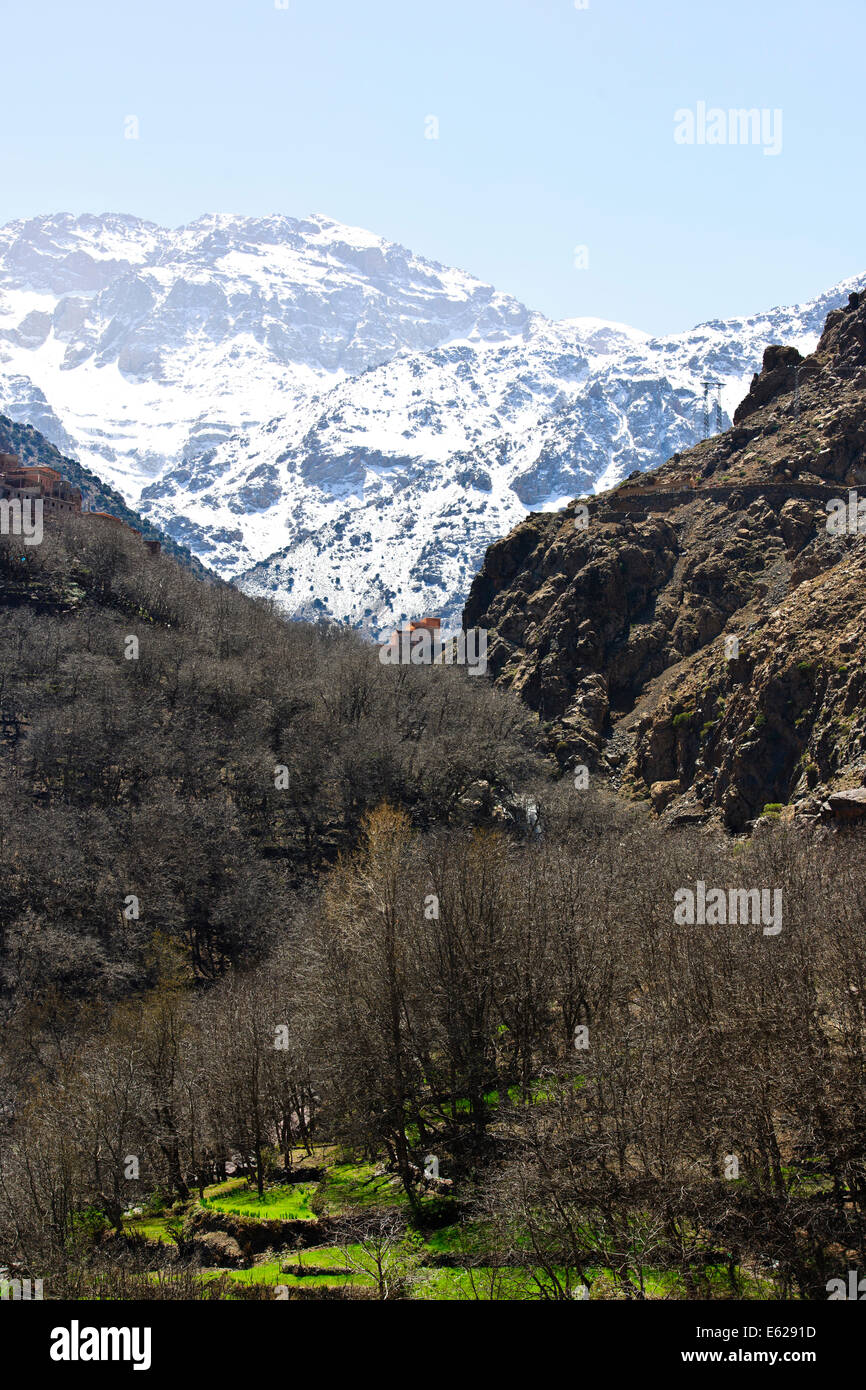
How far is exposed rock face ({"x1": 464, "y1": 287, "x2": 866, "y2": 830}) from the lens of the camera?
6159cm

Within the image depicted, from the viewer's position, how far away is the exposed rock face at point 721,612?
61594mm

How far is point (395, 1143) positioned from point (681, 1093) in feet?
47.3

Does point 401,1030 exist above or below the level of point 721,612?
below

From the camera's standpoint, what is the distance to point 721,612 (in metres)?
83.0

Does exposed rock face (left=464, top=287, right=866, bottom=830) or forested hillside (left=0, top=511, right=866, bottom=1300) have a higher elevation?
exposed rock face (left=464, top=287, right=866, bottom=830)

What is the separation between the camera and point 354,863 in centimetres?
5406

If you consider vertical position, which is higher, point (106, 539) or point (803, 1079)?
point (106, 539)

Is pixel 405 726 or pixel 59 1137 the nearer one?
pixel 59 1137

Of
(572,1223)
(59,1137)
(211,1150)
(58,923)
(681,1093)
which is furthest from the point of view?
(58,923)

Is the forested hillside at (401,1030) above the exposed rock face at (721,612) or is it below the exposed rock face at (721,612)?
below

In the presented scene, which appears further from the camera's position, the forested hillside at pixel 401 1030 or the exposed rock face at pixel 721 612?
the exposed rock face at pixel 721 612

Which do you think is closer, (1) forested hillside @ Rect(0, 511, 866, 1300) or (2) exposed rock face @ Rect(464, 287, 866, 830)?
(1) forested hillside @ Rect(0, 511, 866, 1300)
